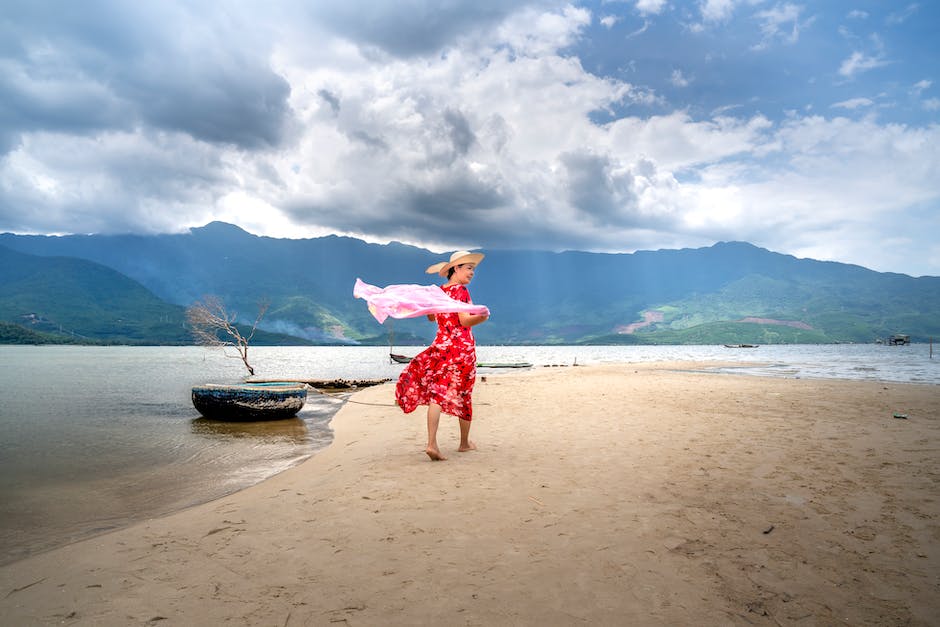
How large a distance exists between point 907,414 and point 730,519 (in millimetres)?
10664

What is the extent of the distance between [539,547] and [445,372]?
10.5 ft

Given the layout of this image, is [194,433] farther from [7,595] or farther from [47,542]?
[7,595]

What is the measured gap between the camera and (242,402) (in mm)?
14375

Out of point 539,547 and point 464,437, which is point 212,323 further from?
point 539,547

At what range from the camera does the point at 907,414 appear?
35.9 feet

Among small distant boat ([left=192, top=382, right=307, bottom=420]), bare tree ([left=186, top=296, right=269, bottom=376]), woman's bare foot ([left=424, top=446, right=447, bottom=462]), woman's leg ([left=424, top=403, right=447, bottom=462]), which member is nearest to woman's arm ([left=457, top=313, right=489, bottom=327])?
woman's leg ([left=424, top=403, right=447, bottom=462])

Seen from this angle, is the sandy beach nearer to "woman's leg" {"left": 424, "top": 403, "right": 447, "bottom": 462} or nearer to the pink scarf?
"woman's leg" {"left": 424, "top": 403, "right": 447, "bottom": 462}

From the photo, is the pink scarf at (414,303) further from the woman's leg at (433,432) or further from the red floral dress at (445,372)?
the woman's leg at (433,432)

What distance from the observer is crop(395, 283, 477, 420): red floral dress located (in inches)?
256

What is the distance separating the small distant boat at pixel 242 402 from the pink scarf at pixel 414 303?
9.55 metres

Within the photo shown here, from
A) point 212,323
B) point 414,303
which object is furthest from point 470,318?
point 212,323

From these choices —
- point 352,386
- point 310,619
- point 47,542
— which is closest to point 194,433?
point 47,542

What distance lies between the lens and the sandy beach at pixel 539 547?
2.81m

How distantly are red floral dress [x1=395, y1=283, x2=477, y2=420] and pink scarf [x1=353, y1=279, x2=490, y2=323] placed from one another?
1.10ft
